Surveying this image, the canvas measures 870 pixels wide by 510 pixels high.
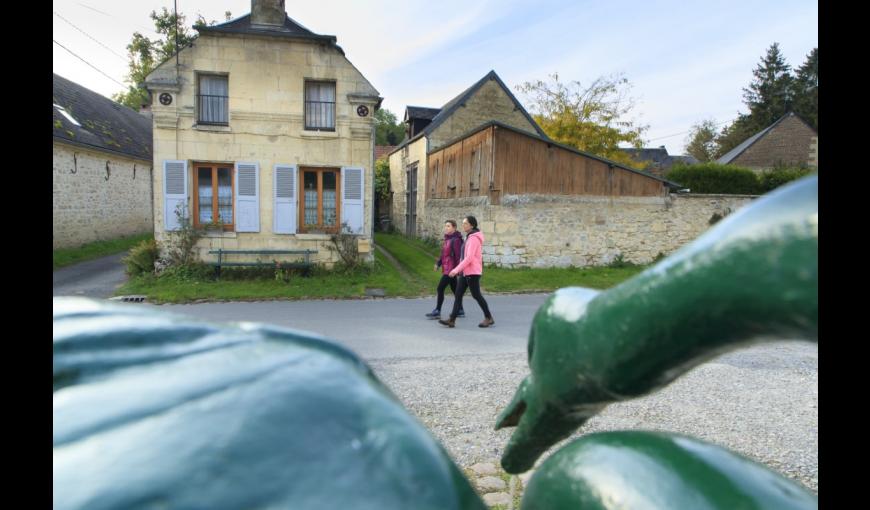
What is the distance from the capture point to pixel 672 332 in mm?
577

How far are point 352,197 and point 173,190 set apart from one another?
3.89 m

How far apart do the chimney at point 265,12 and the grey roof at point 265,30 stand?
14cm

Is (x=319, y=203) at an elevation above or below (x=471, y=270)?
above

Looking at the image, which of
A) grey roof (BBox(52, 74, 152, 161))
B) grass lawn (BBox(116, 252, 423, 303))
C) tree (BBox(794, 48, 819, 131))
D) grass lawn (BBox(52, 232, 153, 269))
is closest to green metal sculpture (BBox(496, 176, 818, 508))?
grass lawn (BBox(116, 252, 423, 303))

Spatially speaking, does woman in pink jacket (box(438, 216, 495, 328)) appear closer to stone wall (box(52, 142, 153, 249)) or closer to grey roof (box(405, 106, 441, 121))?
stone wall (box(52, 142, 153, 249))

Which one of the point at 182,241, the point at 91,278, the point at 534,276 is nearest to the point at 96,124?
the point at 91,278

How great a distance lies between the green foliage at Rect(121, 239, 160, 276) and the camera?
12.0 m

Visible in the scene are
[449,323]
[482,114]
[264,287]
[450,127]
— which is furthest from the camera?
[482,114]

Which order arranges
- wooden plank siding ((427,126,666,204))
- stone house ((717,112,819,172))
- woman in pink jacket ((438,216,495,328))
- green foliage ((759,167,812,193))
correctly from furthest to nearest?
stone house ((717,112,819,172)) → green foliage ((759,167,812,193)) → wooden plank siding ((427,126,666,204)) → woman in pink jacket ((438,216,495,328))

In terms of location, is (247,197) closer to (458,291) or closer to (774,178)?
(458,291)

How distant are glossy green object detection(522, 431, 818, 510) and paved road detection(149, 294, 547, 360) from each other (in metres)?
5.08

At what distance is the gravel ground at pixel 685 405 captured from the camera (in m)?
4.04

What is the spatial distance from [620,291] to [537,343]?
18cm

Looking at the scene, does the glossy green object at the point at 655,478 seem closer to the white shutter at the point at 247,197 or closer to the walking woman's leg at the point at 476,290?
the walking woman's leg at the point at 476,290
